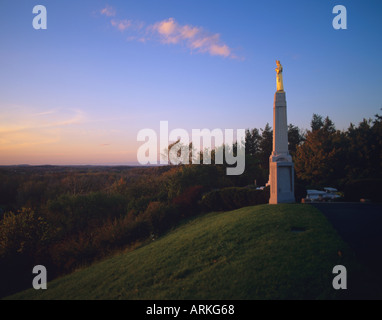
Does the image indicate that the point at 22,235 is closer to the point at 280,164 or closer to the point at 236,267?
the point at 236,267

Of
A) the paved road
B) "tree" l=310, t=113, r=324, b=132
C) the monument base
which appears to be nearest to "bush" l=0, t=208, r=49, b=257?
the monument base

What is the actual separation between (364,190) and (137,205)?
1909 cm

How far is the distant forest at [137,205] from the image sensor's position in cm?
1547

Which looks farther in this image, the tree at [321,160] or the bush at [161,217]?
the tree at [321,160]

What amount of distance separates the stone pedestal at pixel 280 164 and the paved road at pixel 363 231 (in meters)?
2.41

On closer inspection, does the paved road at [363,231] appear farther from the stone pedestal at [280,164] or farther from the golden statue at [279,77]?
the golden statue at [279,77]

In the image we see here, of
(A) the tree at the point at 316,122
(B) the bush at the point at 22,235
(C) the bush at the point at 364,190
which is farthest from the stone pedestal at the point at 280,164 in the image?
(A) the tree at the point at 316,122

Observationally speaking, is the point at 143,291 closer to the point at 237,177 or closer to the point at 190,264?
the point at 190,264

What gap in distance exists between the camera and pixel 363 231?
9156 mm

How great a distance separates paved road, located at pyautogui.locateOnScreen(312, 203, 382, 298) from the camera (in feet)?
22.1

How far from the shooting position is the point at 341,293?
5438 millimetres
